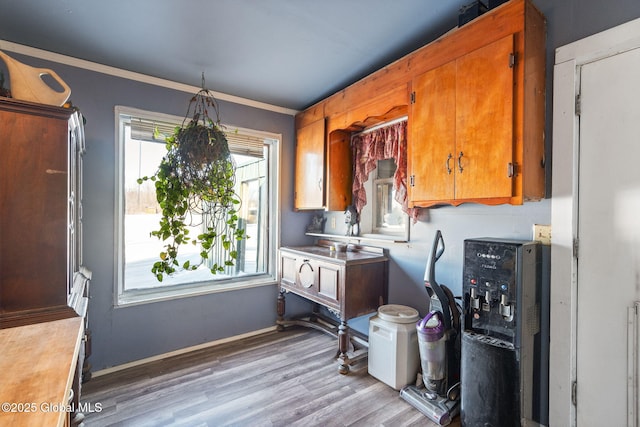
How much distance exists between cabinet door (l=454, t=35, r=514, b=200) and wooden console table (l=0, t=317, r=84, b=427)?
76.4 inches

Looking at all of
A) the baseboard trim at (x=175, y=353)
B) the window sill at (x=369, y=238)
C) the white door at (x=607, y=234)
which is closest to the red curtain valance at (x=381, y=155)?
the window sill at (x=369, y=238)

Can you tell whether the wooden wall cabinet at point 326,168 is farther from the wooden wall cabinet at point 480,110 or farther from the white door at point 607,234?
the white door at point 607,234

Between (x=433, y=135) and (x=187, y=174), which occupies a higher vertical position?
(x=433, y=135)

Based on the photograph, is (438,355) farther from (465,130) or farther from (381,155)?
(381,155)

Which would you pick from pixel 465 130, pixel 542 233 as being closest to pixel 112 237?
pixel 465 130

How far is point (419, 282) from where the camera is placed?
7.95 ft

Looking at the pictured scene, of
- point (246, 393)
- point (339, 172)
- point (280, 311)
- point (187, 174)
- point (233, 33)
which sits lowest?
point (246, 393)

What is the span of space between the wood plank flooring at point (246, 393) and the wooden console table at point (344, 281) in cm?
30

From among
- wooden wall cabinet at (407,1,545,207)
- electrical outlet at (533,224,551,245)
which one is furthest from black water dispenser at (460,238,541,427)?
wooden wall cabinet at (407,1,545,207)

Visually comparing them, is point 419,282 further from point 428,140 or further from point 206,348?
point 206,348

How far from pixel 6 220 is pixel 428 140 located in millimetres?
2197

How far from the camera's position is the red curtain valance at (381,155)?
2.47 metres

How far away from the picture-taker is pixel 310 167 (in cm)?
318

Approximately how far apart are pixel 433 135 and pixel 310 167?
1.49 meters
